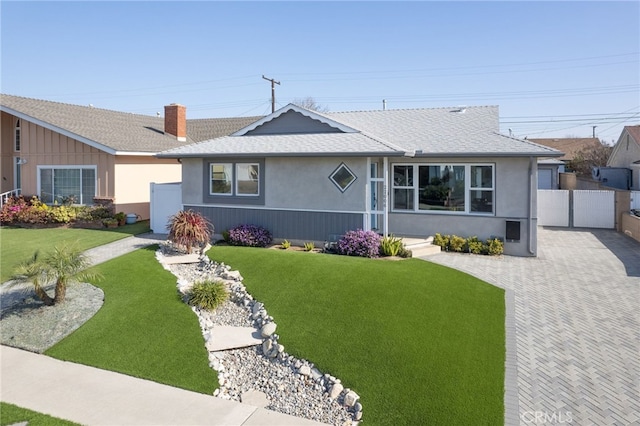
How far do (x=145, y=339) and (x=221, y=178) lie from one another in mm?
9076

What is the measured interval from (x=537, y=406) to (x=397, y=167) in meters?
11.3

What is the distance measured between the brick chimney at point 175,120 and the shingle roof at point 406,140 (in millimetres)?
9851

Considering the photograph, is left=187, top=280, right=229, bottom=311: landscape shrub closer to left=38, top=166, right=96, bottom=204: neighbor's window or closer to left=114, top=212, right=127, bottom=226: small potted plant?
left=114, top=212, right=127, bottom=226: small potted plant

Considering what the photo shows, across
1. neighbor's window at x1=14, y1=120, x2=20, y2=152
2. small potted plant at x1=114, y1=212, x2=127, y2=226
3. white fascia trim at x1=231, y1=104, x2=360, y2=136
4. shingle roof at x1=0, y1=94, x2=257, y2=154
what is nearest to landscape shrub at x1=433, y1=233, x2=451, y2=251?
white fascia trim at x1=231, y1=104, x2=360, y2=136

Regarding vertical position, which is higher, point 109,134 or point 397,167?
point 109,134

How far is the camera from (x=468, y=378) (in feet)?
21.7

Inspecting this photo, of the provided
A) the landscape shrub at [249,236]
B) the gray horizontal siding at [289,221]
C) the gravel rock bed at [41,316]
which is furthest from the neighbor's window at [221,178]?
the gravel rock bed at [41,316]

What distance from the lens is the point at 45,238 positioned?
55.2 ft

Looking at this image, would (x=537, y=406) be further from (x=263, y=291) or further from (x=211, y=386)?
(x=263, y=291)

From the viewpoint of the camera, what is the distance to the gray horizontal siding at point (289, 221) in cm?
1444

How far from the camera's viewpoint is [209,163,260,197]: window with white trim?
1587cm

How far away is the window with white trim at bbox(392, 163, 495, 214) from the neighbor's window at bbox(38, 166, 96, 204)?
13833 mm

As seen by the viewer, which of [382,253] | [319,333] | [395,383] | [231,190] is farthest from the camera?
[231,190]

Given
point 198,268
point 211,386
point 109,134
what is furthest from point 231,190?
point 211,386
